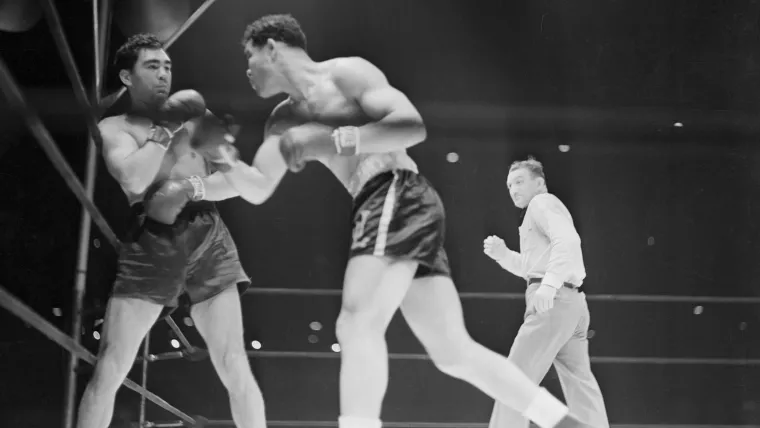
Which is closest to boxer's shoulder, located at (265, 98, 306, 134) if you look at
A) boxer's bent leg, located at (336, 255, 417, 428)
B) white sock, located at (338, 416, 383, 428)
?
boxer's bent leg, located at (336, 255, 417, 428)

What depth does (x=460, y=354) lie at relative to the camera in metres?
1.86

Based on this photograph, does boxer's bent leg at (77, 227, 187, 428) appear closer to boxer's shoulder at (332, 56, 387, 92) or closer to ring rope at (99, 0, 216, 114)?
ring rope at (99, 0, 216, 114)

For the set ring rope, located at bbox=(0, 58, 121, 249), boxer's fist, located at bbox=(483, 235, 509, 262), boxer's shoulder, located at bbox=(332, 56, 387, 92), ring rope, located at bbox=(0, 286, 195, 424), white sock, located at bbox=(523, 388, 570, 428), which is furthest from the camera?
boxer's fist, located at bbox=(483, 235, 509, 262)

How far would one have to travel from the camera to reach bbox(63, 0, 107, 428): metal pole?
6.17ft

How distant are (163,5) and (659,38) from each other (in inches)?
60.4

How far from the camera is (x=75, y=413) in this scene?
1.89 metres

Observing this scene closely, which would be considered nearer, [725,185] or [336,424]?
[336,424]

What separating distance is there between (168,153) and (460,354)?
946mm

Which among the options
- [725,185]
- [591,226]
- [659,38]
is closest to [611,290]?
[591,226]

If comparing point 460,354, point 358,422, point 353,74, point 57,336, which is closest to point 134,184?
point 57,336

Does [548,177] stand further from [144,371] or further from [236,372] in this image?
[144,371]

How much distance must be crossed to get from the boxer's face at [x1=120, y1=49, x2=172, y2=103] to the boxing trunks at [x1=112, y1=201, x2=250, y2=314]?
1.04 ft

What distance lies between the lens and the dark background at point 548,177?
2139 mm

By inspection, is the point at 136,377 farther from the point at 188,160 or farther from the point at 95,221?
the point at 188,160
